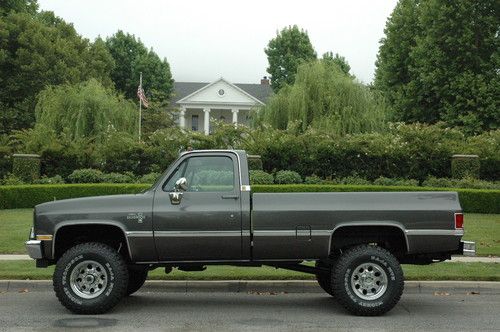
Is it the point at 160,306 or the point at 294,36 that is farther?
the point at 294,36

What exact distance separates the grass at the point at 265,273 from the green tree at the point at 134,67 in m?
65.4

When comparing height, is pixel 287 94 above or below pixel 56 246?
above

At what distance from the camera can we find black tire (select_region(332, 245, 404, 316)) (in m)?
8.52

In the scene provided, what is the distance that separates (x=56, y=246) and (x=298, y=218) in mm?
3089

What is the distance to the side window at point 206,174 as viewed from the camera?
29.0 feet

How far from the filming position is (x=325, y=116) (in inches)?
1654

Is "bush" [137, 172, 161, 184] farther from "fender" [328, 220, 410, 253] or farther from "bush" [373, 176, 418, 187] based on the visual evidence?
"fender" [328, 220, 410, 253]

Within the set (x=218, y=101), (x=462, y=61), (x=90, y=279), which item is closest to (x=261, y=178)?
(x=90, y=279)

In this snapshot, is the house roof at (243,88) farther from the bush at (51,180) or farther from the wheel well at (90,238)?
the wheel well at (90,238)

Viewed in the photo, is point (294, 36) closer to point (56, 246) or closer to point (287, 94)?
point (287, 94)

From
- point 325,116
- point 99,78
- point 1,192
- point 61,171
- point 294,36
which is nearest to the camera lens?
point 1,192

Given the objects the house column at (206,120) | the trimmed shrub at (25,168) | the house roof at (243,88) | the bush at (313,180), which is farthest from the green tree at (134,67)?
the bush at (313,180)

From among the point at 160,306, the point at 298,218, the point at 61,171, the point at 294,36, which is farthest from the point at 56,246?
the point at 294,36

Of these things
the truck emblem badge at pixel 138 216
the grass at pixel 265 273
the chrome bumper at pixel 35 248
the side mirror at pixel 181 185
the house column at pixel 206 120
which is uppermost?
the house column at pixel 206 120
